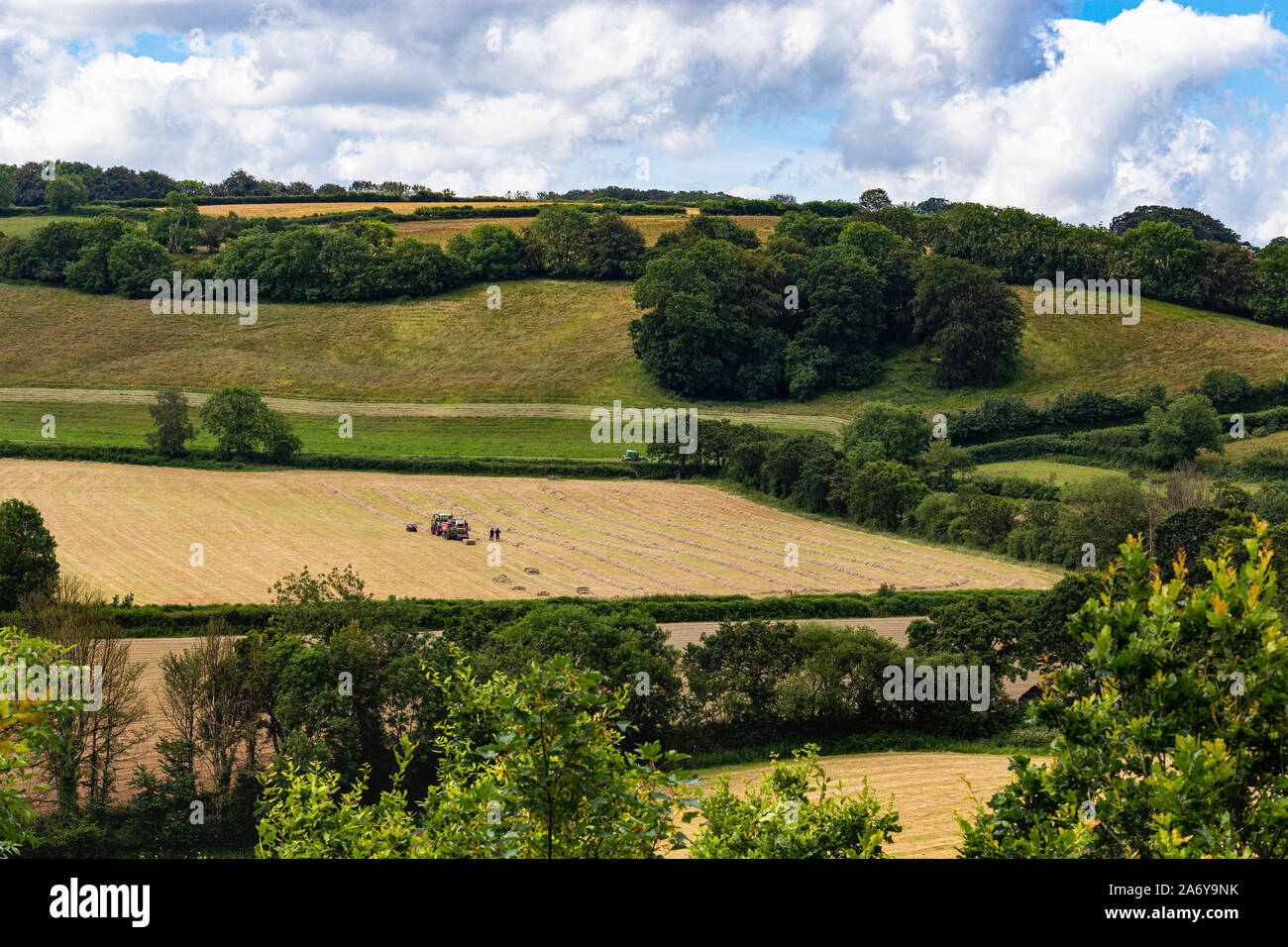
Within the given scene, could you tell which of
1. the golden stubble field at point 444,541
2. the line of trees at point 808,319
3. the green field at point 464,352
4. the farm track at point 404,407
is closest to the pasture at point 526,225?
the green field at point 464,352

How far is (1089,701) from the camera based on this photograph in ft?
35.2

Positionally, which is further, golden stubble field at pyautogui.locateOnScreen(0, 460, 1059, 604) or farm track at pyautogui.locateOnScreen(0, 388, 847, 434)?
farm track at pyautogui.locateOnScreen(0, 388, 847, 434)

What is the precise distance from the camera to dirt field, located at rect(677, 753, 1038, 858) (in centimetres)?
2930

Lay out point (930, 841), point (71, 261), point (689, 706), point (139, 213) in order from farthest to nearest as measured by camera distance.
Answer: point (139, 213)
point (71, 261)
point (689, 706)
point (930, 841)

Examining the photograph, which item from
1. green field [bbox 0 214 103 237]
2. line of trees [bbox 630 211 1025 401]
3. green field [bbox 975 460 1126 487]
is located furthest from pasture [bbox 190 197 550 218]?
green field [bbox 975 460 1126 487]

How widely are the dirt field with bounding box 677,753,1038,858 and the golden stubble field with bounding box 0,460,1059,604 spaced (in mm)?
20820

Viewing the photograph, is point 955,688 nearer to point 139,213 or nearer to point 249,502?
point 249,502

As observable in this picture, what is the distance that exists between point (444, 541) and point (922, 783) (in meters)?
39.3

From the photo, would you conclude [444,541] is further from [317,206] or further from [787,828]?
[317,206]

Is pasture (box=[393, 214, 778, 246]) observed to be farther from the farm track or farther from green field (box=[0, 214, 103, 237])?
the farm track

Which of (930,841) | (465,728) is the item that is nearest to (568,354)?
(930,841)

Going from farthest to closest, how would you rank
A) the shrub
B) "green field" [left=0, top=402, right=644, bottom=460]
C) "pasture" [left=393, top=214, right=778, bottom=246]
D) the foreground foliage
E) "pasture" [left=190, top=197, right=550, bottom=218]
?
"pasture" [left=190, top=197, right=550, bottom=218] < "pasture" [left=393, top=214, right=778, bottom=246] < "green field" [left=0, top=402, right=644, bottom=460] < the shrub < the foreground foliage

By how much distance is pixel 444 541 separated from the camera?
6819 cm
